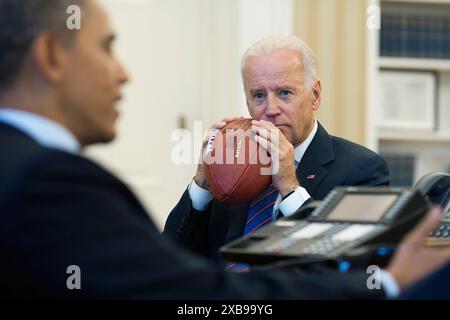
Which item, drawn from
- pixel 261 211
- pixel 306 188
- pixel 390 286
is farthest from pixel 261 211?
pixel 390 286

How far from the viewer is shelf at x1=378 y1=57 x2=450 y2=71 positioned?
5.99 meters

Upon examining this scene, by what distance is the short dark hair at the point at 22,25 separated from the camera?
5.75 feet

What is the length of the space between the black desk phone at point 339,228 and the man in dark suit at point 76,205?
9 cm

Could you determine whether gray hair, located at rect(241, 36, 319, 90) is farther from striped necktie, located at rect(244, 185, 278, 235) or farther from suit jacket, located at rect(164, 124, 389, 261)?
striped necktie, located at rect(244, 185, 278, 235)

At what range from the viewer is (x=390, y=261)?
188cm

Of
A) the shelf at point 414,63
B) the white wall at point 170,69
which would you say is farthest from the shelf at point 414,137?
the white wall at point 170,69

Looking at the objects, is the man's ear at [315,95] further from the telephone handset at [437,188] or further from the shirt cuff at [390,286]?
the shirt cuff at [390,286]

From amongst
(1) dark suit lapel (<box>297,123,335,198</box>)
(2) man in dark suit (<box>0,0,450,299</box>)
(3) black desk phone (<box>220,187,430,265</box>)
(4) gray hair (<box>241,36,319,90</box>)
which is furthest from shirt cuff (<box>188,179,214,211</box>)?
(2) man in dark suit (<box>0,0,450,299</box>)

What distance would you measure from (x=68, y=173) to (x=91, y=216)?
0.07 m

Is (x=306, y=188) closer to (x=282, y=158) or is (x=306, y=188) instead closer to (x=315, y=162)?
(x=315, y=162)

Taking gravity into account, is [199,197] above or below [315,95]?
below

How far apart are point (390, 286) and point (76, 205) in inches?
19.8

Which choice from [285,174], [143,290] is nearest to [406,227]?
[143,290]

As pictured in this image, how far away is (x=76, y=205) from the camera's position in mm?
1648
